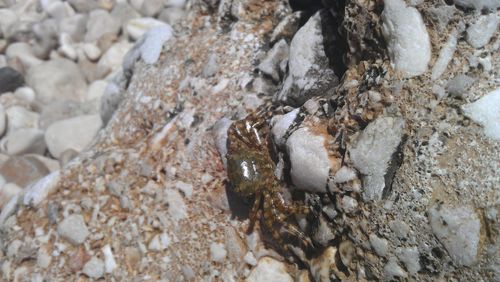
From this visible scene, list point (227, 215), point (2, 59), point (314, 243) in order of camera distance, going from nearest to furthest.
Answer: point (314, 243), point (227, 215), point (2, 59)

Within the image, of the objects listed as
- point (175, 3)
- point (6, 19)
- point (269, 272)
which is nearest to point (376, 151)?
point (269, 272)

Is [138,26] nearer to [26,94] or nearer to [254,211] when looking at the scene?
[26,94]

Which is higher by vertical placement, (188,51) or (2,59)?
(188,51)

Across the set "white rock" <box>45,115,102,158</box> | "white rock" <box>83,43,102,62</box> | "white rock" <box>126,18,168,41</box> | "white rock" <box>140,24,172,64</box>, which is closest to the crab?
"white rock" <box>140,24,172,64</box>

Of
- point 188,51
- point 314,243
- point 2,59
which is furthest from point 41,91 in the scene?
point 314,243

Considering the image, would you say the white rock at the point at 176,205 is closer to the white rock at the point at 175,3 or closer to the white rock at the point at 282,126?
the white rock at the point at 282,126

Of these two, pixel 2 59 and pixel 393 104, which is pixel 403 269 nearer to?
pixel 393 104

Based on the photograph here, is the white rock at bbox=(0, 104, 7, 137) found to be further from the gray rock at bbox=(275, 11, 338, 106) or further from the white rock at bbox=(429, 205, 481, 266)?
the white rock at bbox=(429, 205, 481, 266)
